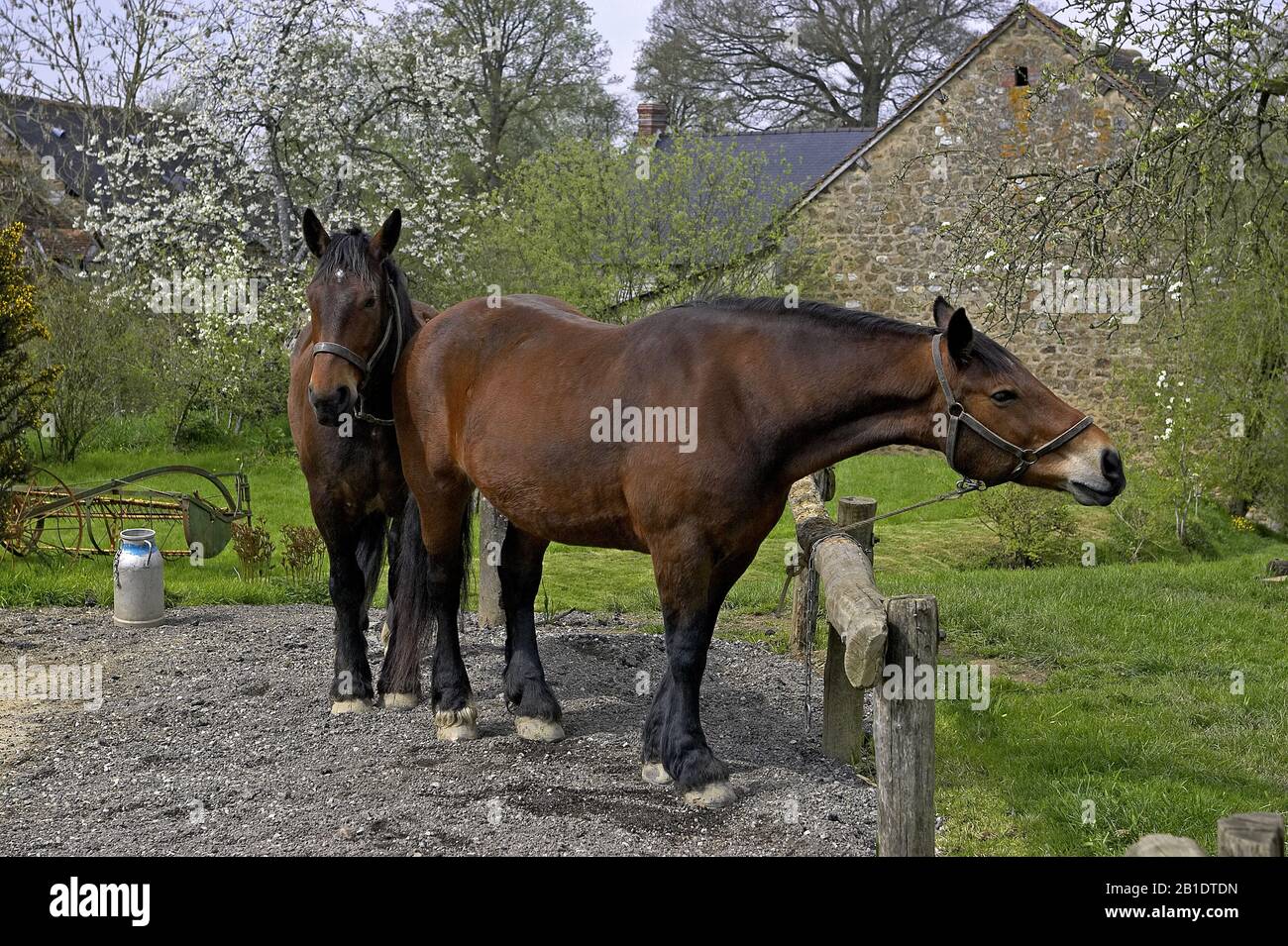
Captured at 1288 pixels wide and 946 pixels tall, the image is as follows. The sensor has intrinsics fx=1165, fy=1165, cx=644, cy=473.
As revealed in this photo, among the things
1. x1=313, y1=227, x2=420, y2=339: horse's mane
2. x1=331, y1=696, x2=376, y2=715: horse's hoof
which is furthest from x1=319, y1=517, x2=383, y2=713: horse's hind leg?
x1=313, y1=227, x2=420, y2=339: horse's mane

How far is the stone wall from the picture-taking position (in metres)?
17.9

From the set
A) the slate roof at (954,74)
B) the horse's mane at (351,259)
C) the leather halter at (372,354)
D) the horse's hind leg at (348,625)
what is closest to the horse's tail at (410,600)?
the horse's hind leg at (348,625)

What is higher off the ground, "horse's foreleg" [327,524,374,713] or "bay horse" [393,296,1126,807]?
"bay horse" [393,296,1126,807]

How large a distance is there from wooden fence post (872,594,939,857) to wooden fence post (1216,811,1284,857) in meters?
1.15

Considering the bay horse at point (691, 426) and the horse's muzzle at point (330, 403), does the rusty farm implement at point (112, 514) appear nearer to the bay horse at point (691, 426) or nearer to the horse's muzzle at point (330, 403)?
the horse's muzzle at point (330, 403)

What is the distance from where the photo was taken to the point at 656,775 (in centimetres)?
519

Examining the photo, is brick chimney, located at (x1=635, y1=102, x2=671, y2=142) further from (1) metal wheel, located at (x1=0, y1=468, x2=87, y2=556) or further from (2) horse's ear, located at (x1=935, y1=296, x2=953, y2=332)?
(2) horse's ear, located at (x1=935, y1=296, x2=953, y2=332)

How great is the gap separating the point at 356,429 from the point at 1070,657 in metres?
4.88

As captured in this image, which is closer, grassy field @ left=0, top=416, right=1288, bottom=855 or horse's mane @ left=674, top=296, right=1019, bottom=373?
horse's mane @ left=674, top=296, right=1019, bottom=373

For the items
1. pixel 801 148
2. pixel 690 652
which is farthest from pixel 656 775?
pixel 801 148

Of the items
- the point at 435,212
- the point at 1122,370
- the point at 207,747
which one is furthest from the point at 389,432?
the point at 435,212

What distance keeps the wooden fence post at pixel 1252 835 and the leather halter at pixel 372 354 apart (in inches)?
162

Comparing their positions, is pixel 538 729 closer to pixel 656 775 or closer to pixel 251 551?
pixel 656 775
